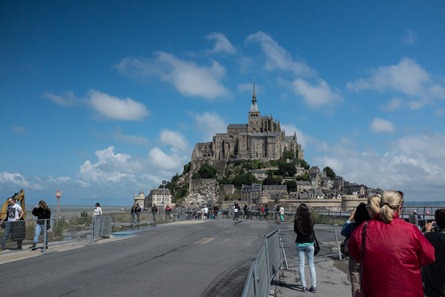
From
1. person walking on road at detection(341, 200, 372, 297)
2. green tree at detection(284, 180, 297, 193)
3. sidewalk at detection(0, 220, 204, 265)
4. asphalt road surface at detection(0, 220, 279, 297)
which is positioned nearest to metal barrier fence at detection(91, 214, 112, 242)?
sidewalk at detection(0, 220, 204, 265)

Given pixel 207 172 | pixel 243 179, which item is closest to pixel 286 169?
pixel 243 179

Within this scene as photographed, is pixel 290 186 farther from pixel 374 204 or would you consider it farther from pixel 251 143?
pixel 374 204

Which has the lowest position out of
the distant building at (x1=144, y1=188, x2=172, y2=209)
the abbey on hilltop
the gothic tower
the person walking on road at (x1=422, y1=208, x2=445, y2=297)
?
the distant building at (x1=144, y1=188, x2=172, y2=209)

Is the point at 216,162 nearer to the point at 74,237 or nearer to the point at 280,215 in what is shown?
the point at 280,215

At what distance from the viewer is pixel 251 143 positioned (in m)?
161

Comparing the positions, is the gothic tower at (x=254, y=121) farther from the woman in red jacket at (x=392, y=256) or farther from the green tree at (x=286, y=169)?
the woman in red jacket at (x=392, y=256)

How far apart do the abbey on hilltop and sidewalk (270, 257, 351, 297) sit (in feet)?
485

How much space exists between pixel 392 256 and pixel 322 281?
18.9ft

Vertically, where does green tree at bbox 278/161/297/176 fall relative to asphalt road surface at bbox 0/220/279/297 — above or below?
above

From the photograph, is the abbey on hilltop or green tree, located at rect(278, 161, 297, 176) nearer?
green tree, located at rect(278, 161, 297, 176)

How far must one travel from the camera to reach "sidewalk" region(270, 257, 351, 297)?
8164 mm

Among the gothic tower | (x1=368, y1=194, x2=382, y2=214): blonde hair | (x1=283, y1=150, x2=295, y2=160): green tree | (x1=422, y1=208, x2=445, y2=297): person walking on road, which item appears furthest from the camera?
the gothic tower

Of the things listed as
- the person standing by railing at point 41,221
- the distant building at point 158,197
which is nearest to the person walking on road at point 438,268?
the person standing by railing at point 41,221

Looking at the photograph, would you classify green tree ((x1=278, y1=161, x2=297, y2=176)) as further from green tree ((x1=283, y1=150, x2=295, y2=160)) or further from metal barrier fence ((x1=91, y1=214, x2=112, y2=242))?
metal barrier fence ((x1=91, y1=214, x2=112, y2=242))
